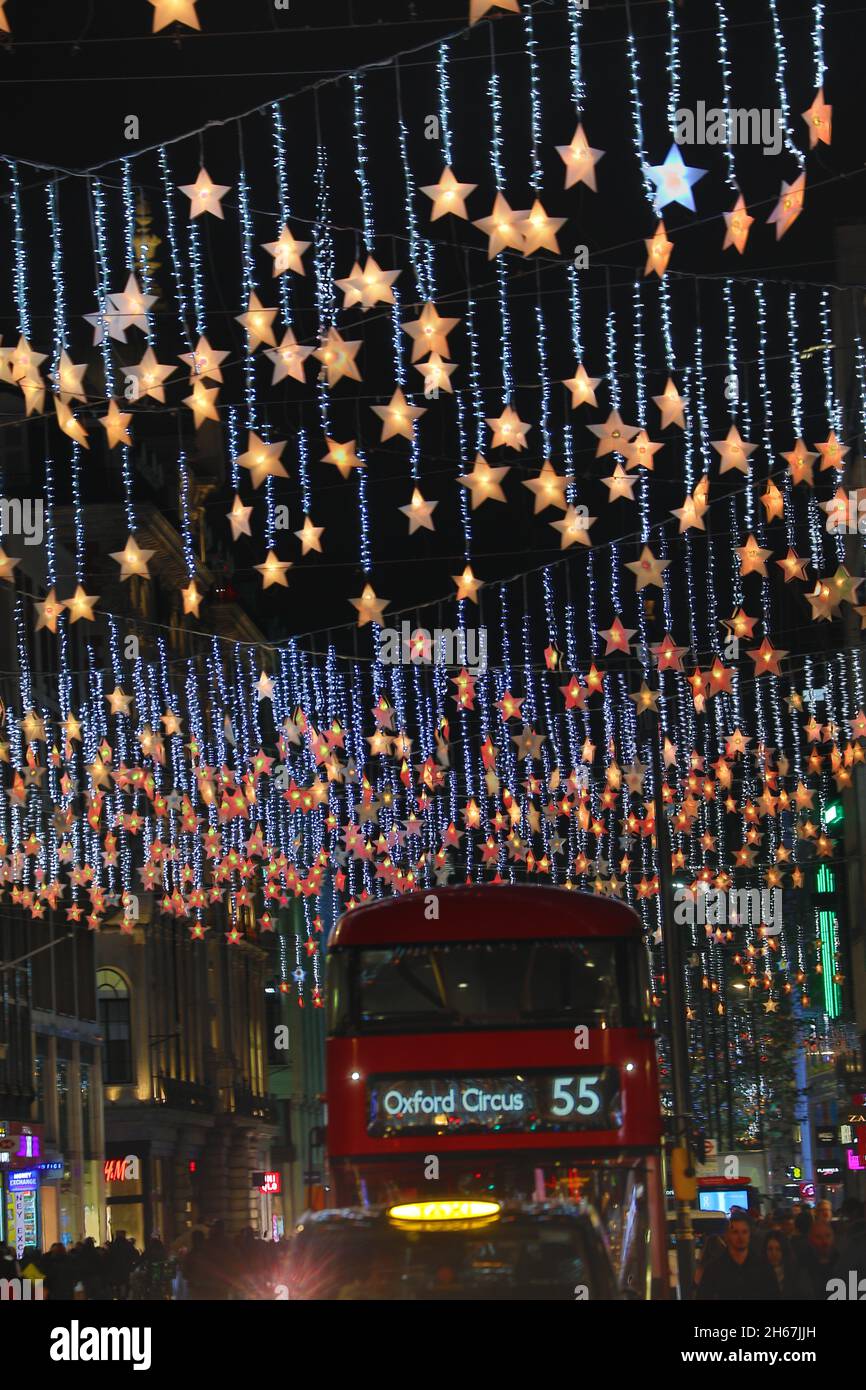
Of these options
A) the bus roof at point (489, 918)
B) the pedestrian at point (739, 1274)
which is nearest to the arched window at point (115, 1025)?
the bus roof at point (489, 918)

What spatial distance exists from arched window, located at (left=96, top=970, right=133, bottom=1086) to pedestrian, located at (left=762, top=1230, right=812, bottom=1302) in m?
38.6

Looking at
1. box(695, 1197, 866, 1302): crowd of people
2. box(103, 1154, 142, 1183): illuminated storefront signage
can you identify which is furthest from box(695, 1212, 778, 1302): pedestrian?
box(103, 1154, 142, 1183): illuminated storefront signage

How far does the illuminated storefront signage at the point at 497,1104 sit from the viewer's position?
15.6 metres

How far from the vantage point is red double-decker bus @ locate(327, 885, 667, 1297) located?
1561 cm

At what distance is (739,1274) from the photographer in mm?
14688

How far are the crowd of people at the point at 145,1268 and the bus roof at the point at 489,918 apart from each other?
318 cm

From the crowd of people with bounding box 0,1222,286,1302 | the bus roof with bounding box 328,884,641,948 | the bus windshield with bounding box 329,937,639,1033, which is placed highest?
the bus roof with bounding box 328,884,641,948

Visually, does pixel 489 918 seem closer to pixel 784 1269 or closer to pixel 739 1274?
pixel 739 1274

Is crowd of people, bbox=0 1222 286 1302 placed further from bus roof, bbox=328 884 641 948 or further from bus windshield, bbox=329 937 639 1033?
bus roof, bbox=328 884 641 948

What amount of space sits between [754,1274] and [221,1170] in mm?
53605

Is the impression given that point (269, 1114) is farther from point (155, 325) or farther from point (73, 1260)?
point (73, 1260)

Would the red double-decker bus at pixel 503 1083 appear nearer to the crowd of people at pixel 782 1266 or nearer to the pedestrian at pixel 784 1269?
the crowd of people at pixel 782 1266

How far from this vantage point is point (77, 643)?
5000 centimetres

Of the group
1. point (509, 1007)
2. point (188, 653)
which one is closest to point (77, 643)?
point (188, 653)
